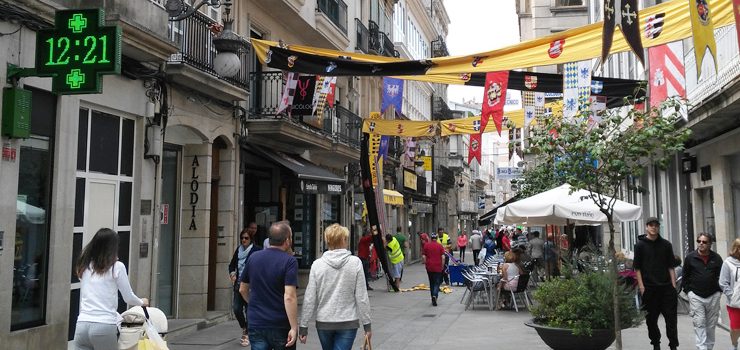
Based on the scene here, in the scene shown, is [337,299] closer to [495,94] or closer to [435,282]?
[495,94]

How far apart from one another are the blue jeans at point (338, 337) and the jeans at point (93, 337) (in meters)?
1.81

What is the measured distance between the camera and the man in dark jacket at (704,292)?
8555 mm

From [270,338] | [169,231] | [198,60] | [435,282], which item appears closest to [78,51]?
[270,338]

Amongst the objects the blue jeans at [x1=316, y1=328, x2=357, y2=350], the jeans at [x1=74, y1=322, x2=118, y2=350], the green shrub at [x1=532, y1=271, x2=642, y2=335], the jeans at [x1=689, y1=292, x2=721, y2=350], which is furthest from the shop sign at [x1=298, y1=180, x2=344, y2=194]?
the jeans at [x1=74, y1=322, x2=118, y2=350]

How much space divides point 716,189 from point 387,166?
17913 mm

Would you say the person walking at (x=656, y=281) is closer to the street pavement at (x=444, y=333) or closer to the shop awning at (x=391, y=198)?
the street pavement at (x=444, y=333)

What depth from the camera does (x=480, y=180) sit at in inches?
3327

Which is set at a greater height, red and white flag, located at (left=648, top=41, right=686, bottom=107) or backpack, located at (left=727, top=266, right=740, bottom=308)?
red and white flag, located at (left=648, top=41, right=686, bottom=107)

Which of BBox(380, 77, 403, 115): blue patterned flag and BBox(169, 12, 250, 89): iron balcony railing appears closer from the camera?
BBox(169, 12, 250, 89): iron balcony railing

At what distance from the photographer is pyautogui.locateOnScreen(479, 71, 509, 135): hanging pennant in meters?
12.2

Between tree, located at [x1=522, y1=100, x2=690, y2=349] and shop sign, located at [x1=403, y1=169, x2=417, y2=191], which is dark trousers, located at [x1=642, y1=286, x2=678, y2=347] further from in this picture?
shop sign, located at [x1=403, y1=169, x2=417, y2=191]

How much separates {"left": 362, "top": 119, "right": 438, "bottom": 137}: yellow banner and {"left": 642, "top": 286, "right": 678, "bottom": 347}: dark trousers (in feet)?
33.7

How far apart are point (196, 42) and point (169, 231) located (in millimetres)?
3560

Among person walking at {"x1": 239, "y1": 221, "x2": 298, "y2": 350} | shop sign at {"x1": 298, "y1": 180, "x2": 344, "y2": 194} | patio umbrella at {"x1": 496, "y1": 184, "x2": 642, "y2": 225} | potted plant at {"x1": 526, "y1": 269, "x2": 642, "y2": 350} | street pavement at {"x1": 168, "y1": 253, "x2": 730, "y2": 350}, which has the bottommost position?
street pavement at {"x1": 168, "y1": 253, "x2": 730, "y2": 350}
